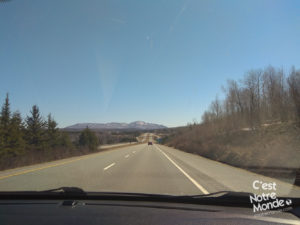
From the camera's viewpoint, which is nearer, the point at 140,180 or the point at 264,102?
the point at 140,180

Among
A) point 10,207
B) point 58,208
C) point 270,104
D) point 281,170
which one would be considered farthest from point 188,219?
point 270,104

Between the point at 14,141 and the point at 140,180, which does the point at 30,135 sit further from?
the point at 140,180

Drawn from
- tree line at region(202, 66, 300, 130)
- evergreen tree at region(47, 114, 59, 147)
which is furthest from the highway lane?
evergreen tree at region(47, 114, 59, 147)

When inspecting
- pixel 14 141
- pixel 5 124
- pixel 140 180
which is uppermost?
pixel 5 124

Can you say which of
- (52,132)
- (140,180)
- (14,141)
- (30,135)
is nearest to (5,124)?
(14,141)

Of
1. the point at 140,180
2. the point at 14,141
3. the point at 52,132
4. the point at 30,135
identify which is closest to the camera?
the point at 140,180

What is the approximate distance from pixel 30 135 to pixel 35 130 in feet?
4.49

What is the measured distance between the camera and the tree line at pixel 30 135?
2939 cm

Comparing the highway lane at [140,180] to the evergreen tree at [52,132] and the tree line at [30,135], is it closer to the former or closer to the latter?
the tree line at [30,135]

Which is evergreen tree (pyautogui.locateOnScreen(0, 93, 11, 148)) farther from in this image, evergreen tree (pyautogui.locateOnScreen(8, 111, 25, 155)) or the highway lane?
the highway lane

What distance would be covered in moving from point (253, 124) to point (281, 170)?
89.5ft

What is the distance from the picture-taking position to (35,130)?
1610 inches

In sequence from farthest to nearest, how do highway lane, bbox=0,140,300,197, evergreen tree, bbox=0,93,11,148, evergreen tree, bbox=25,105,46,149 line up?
1. evergreen tree, bbox=25,105,46,149
2. evergreen tree, bbox=0,93,11,148
3. highway lane, bbox=0,140,300,197

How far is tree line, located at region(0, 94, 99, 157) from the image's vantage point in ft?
96.4
